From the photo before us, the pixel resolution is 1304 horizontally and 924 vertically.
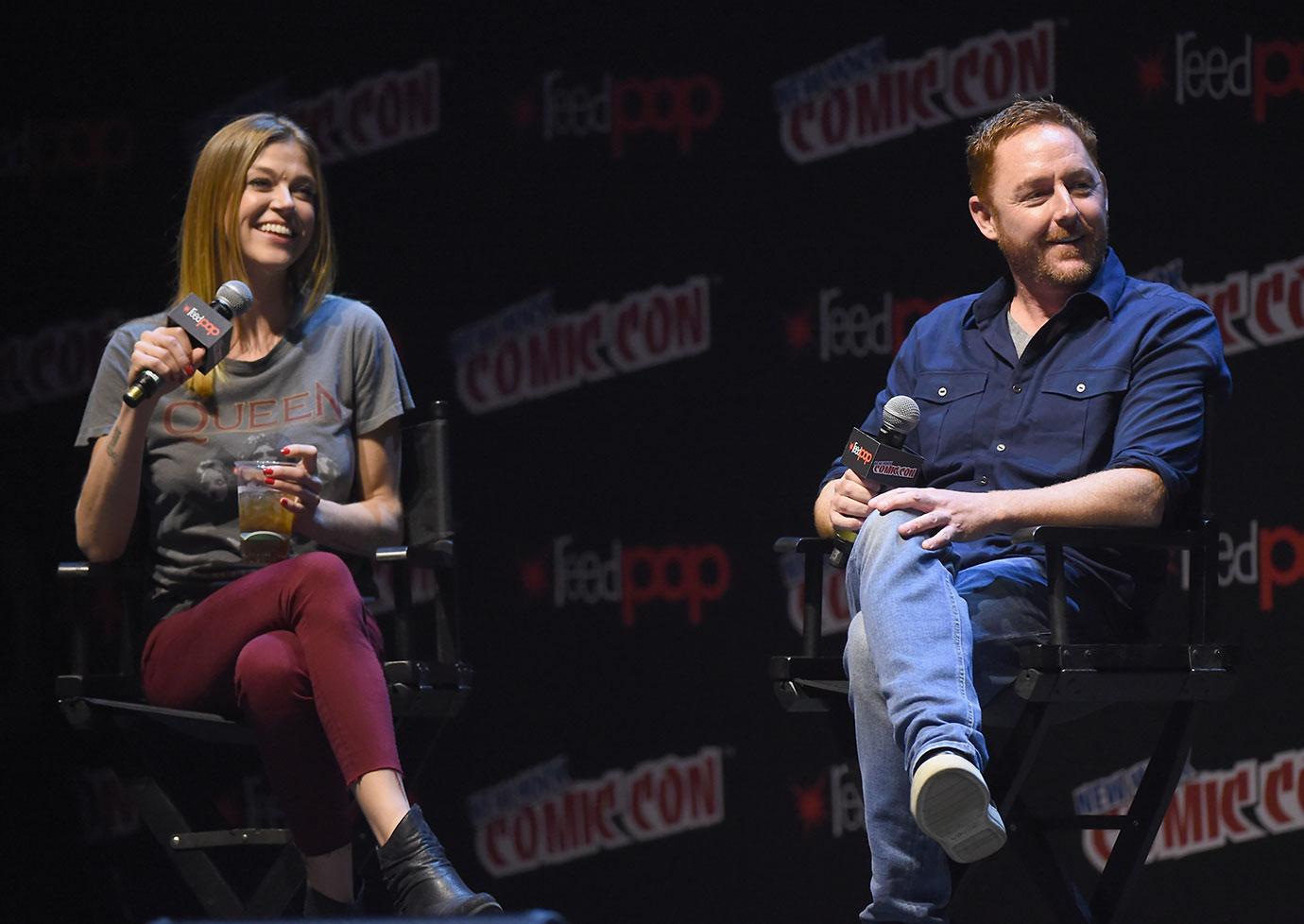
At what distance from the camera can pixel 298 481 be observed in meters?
2.39

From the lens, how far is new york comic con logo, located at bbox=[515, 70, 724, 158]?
3467mm

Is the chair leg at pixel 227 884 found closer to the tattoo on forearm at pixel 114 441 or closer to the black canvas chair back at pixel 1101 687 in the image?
the tattoo on forearm at pixel 114 441

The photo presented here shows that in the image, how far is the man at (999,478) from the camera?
6.56 ft

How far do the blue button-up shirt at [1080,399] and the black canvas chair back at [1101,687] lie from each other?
0.26 ft

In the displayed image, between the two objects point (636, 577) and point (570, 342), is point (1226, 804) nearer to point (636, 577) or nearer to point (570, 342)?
point (636, 577)

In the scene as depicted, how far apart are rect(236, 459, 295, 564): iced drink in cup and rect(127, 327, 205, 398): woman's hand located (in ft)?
0.57

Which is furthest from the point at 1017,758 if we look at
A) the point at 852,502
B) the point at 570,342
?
the point at 570,342

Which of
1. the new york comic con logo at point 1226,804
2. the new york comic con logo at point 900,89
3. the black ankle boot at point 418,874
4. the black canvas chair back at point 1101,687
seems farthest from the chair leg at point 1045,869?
the new york comic con logo at point 900,89

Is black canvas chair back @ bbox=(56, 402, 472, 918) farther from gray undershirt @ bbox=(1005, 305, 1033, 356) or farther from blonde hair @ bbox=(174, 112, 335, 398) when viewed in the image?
gray undershirt @ bbox=(1005, 305, 1033, 356)

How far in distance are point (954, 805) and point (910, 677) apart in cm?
19

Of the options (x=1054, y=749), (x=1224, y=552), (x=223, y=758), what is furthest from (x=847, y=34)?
(x=223, y=758)

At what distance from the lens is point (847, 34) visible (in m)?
3.44

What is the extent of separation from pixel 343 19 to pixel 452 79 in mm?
289

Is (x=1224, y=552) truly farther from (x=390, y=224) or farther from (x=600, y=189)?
(x=390, y=224)
